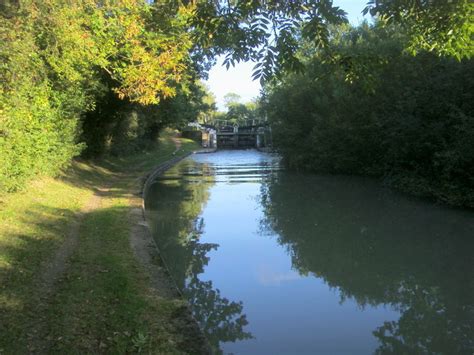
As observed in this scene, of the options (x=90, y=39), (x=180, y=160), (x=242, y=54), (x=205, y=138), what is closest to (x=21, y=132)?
(x=90, y=39)

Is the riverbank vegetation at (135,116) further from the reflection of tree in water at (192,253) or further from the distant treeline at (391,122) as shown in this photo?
the reflection of tree in water at (192,253)

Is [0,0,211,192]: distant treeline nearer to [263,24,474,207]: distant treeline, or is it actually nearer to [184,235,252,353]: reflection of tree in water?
[263,24,474,207]: distant treeline

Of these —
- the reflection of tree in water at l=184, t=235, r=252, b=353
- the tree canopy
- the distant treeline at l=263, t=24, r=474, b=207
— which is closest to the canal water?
the reflection of tree in water at l=184, t=235, r=252, b=353

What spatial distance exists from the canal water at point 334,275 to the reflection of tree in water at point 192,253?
2 centimetres

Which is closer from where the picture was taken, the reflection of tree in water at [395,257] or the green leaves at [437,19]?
the green leaves at [437,19]

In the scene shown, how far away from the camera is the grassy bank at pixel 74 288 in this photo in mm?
4391

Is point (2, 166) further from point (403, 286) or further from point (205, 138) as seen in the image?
point (205, 138)

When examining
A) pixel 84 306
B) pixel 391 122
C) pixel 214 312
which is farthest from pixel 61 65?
pixel 391 122

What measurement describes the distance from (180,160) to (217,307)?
28069 millimetres

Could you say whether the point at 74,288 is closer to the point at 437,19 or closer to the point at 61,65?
the point at 437,19

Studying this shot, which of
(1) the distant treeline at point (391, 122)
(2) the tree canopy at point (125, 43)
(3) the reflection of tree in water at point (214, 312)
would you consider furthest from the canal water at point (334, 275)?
(2) the tree canopy at point (125, 43)

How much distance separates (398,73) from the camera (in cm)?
1653

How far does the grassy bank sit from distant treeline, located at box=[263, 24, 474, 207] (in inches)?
127

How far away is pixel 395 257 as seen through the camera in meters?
8.30
